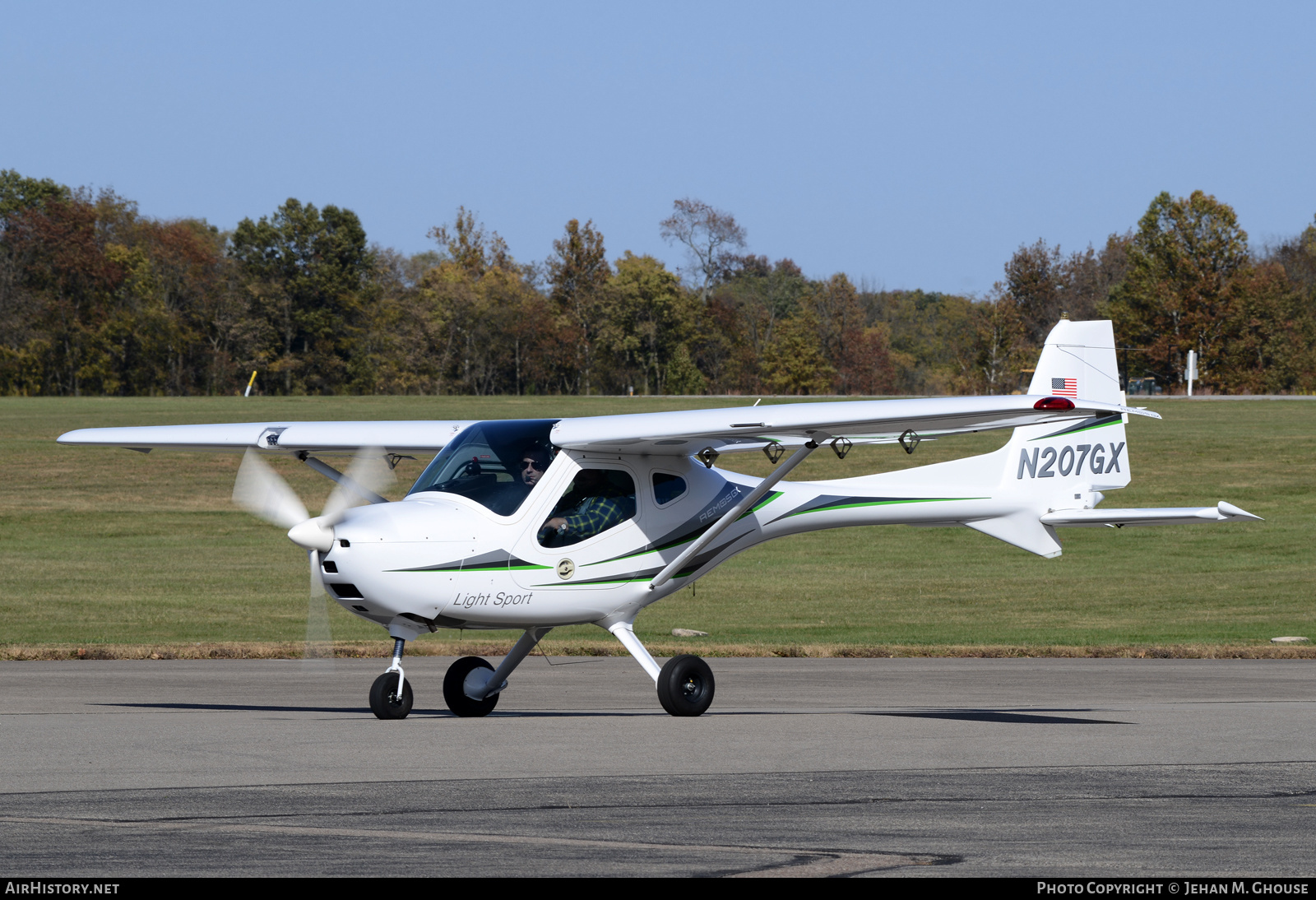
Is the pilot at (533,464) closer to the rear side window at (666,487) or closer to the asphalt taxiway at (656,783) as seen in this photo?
the rear side window at (666,487)

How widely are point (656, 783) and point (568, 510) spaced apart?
4.29 meters

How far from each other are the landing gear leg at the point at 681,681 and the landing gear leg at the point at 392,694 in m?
1.91

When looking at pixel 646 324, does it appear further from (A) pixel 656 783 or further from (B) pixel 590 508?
(A) pixel 656 783

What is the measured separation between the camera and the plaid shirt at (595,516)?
1323 cm

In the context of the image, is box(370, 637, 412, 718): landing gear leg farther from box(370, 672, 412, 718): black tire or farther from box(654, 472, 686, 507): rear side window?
box(654, 472, 686, 507): rear side window

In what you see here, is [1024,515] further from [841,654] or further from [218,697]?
[218,697]

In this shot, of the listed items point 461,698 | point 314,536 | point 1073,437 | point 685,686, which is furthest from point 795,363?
point 314,536

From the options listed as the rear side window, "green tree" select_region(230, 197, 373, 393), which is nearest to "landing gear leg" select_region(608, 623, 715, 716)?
the rear side window

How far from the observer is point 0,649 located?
21281 millimetres

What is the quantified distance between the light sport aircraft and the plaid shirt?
0.01m

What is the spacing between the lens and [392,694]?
13008 mm

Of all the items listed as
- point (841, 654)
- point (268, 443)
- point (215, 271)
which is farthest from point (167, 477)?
point (215, 271)

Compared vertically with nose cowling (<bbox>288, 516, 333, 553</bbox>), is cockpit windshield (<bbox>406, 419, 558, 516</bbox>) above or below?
above

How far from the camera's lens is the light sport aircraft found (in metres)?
12.2
